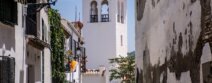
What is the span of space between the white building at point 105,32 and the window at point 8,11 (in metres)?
57.3

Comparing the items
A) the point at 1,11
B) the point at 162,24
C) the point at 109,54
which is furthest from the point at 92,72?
the point at 162,24

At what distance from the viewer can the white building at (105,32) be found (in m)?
77.8

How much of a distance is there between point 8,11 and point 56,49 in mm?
11443

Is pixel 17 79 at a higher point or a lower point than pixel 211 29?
lower

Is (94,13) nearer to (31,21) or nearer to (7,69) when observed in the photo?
(31,21)

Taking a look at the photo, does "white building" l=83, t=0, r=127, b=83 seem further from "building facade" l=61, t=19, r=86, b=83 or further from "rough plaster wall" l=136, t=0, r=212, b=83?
"rough plaster wall" l=136, t=0, r=212, b=83

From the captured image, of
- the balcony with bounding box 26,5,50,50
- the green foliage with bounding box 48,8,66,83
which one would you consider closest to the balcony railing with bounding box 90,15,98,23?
the green foliage with bounding box 48,8,66,83

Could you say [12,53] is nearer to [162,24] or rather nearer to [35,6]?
[35,6]

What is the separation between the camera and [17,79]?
20.2 meters

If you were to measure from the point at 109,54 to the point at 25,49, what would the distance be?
57.4m

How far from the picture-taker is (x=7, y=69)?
18469 mm

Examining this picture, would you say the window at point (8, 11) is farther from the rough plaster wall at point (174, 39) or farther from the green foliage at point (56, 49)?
the green foliage at point (56, 49)

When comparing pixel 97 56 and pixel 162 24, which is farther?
pixel 97 56

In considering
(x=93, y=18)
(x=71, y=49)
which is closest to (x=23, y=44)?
(x=71, y=49)
